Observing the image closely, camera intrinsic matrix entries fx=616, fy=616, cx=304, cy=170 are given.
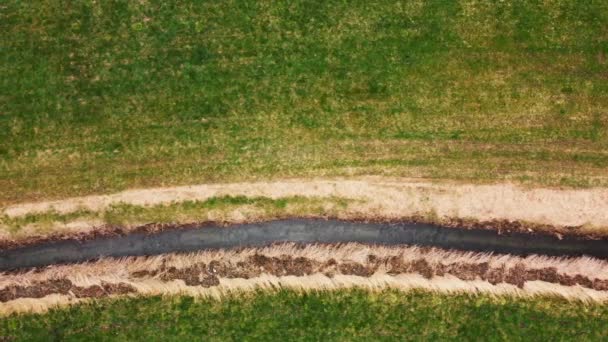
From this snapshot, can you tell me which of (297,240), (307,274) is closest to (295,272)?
(307,274)

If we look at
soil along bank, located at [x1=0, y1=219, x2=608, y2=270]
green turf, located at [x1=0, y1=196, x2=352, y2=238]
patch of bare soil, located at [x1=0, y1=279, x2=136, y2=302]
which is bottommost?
patch of bare soil, located at [x1=0, y1=279, x2=136, y2=302]

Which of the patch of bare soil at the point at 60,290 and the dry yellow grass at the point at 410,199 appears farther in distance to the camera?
the dry yellow grass at the point at 410,199

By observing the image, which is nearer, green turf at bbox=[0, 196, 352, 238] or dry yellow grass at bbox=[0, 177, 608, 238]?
green turf at bbox=[0, 196, 352, 238]

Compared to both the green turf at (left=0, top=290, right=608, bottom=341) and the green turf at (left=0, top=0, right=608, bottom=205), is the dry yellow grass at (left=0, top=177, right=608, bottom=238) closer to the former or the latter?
the green turf at (left=0, top=0, right=608, bottom=205)

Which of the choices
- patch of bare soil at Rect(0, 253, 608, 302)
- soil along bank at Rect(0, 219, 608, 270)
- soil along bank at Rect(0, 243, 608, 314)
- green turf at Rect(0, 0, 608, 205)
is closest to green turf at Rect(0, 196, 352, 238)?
soil along bank at Rect(0, 219, 608, 270)

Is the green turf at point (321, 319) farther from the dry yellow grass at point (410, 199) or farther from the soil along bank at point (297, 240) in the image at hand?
the dry yellow grass at point (410, 199)

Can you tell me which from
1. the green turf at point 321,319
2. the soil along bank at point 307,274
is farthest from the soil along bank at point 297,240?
the green turf at point 321,319
